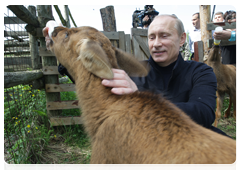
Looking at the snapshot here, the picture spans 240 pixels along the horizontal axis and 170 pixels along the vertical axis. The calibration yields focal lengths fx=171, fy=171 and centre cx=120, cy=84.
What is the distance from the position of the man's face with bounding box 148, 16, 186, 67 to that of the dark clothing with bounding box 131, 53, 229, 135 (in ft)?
0.46

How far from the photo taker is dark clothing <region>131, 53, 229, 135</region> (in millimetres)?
1905

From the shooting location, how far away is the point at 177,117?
1444 mm

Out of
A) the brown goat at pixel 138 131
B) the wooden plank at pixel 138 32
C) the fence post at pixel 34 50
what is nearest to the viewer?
the brown goat at pixel 138 131

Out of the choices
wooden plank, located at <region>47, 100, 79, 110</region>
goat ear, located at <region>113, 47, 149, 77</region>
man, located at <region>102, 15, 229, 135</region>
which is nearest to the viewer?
man, located at <region>102, 15, 229, 135</region>

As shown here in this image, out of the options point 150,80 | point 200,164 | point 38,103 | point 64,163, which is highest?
point 150,80

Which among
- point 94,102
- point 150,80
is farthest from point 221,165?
point 150,80

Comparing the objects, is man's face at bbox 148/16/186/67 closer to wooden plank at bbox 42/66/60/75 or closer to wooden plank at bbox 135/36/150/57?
wooden plank at bbox 42/66/60/75

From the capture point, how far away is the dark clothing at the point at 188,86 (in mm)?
1905

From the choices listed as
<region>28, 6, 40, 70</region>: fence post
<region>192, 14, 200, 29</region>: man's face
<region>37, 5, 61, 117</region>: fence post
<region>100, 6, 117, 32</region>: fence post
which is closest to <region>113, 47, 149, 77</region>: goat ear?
<region>37, 5, 61, 117</region>: fence post

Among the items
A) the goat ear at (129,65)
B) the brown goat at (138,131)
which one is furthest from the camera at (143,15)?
the brown goat at (138,131)

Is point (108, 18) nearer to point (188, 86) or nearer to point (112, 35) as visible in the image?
point (112, 35)

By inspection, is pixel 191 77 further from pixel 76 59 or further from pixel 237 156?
pixel 76 59

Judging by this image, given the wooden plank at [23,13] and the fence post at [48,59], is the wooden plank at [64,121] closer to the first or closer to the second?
the fence post at [48,59]

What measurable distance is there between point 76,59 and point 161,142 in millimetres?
1347
